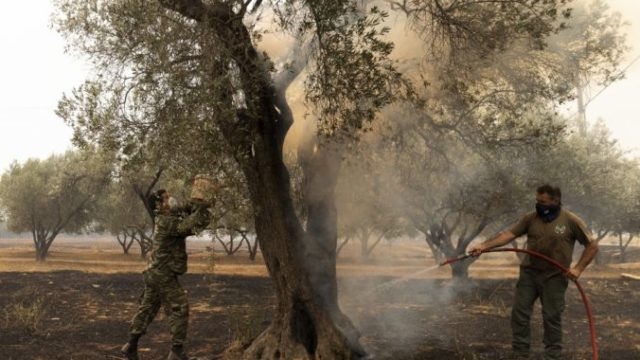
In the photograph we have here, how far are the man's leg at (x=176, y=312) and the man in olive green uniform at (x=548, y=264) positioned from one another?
366 centimetres

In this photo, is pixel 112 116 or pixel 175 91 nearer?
pixel 175 91

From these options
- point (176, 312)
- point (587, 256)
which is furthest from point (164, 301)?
point (587, 256)

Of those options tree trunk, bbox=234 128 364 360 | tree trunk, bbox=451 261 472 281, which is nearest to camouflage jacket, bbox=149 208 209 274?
tree trunk, bbox=234 128 364 360

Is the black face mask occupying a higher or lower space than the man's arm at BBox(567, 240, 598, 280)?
higher

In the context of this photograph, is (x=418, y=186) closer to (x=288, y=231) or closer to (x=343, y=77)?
(x=288, y=231)

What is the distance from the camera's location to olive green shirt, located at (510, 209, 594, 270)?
5.74 metres

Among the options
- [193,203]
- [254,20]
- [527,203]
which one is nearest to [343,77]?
[254,20]

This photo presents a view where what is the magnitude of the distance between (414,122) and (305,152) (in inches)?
108

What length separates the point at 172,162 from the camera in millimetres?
6852

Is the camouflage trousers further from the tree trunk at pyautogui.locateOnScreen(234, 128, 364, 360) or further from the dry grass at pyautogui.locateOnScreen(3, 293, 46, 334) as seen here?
the dry grass at pyautogui.locateOnScreen(3, 293, 46, 334)

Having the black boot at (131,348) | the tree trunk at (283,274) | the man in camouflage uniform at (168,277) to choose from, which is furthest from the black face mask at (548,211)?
the black boot at (131,348)

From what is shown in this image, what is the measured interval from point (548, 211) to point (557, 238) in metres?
0.32

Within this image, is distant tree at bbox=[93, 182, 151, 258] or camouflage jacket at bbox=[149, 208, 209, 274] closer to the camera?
camouflage jacket at bbox=[149, 208, 209, 274]

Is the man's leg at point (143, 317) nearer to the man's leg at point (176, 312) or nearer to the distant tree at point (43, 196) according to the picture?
the man's leg at point (176, 312)
